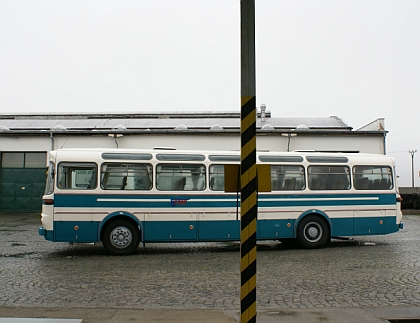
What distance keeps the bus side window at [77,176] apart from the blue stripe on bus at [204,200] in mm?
270

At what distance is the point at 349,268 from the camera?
437 inches

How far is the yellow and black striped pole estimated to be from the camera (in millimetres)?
4977

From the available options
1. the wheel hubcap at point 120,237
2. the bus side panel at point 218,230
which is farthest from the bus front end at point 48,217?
the bus side panel at point 218,230

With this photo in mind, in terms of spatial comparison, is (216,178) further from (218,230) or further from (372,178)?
(372,178)

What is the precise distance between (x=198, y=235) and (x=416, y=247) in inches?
260

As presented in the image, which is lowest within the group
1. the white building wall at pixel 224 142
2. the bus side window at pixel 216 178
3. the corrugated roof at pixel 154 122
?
the bus side window at pixel 216 178

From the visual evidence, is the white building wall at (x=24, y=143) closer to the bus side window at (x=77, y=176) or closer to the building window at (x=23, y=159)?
the building window at (x=23, y=159)

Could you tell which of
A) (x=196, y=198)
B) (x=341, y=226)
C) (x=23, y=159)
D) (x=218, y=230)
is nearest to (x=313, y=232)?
(x=341, y=226)

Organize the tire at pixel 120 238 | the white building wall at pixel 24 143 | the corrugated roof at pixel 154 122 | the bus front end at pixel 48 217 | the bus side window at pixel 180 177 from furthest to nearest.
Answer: the corrugated roof at pixel 154 122 < the white building wall at pixel 24 143 < the bus side window at pixel 180 177 < the tire at pixel 120 238 < the bus front end at pixel 48 217

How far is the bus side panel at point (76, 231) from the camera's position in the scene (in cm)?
1316

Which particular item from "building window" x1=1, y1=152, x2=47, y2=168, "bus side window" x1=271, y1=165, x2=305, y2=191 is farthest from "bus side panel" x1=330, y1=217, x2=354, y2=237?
"building window" x1=1, y1=152, x2=47, y2=168

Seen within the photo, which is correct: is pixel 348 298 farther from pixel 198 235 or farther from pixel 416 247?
pixel 416 247

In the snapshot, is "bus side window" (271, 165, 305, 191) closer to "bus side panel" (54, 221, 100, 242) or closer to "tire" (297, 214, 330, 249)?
"tire" (297, 214, 330, 249)

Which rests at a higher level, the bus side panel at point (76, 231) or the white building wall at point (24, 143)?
the white building wall at point (24, 143)
